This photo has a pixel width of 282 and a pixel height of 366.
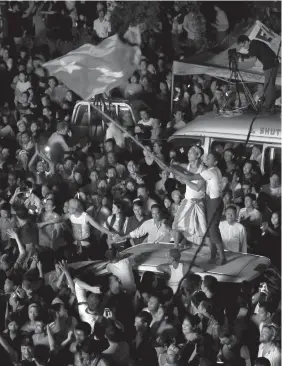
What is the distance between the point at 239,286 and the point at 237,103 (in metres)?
6.23

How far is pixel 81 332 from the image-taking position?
1205 centimetres

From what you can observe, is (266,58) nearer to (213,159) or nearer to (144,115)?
(144,115)

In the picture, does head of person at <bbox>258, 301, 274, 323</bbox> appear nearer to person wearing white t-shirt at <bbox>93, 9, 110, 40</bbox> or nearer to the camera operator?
the camera operator

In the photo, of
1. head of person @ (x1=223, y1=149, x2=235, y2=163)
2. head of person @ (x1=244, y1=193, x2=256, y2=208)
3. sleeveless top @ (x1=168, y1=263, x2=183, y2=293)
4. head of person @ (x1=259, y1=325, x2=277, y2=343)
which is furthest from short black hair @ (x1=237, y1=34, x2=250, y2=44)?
head of person @ (x1=259, y1=325, x2=277, y2=343)

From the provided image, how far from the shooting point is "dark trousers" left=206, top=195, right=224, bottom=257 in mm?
13219

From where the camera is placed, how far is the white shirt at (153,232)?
14.3 metres

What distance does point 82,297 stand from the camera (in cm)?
1312

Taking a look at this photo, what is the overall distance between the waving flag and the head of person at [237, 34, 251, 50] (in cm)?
213

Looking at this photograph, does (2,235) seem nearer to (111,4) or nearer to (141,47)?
(141,47)

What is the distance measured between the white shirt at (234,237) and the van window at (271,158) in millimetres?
1805

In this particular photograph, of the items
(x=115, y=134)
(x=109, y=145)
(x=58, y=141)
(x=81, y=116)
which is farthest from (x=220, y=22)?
(x=109, y=145)

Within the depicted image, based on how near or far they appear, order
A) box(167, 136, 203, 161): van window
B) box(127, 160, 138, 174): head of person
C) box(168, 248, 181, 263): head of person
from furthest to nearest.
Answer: box(167, 136, 203, 161): van window < box(127, 160, 138, 174): head of person < box(168, 248, 181, 263): head of person

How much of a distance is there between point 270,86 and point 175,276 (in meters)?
5.62

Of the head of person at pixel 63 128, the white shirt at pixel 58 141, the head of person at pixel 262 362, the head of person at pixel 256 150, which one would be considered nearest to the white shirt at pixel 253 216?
the head of person at pixel 256 150
